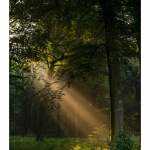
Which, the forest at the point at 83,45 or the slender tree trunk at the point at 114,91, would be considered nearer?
the forest at the point at 83,45

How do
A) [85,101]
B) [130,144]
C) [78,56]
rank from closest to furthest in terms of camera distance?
[130,144] < [78,56] < [85,101]

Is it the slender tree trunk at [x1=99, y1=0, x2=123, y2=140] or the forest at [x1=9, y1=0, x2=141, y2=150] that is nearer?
the forest at [x1=9, y1=0, x2=141, y2=150]

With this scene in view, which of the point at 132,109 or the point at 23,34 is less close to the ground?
the point at 23,34

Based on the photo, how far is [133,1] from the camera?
732cm

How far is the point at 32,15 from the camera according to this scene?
30.8 feet

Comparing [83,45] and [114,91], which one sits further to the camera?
[83,45]

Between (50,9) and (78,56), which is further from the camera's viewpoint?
(78,56)

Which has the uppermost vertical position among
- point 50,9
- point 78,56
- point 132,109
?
point 50,9

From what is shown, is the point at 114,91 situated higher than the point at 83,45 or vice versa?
the point at 83,45

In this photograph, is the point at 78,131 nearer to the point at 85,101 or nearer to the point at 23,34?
the point at 85,101

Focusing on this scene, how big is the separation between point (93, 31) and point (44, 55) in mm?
1754
